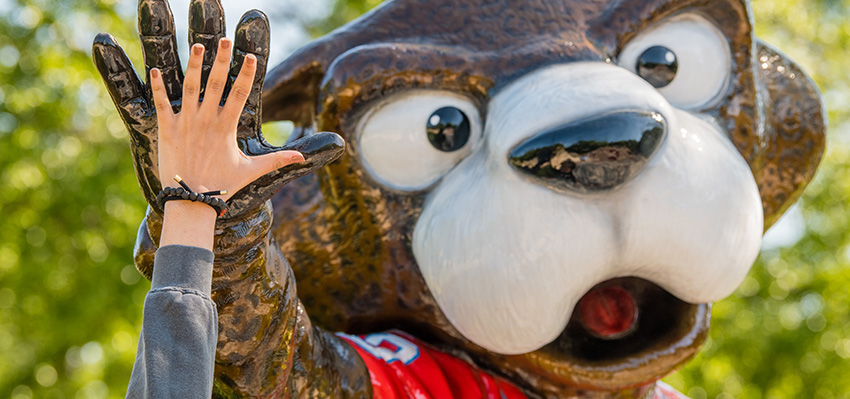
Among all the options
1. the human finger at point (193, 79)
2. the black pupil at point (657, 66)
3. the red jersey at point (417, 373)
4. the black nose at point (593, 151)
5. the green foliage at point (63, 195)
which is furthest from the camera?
the green foliage at point (63, 195)

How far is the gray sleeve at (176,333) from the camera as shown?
101cm

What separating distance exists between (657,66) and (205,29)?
3.22 ft

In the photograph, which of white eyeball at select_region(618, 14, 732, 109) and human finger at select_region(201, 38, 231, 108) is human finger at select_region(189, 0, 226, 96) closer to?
human finger at select_region(201, 38, 231, 108)

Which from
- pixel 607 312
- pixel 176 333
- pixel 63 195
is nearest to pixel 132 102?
pixel 176 333

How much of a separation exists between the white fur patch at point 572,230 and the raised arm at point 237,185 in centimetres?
34

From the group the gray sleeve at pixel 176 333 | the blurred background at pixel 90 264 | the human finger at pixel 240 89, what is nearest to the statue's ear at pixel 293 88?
the human finger at pixel 240 89

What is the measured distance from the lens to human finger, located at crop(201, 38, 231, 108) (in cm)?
113

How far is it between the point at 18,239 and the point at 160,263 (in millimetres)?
4422

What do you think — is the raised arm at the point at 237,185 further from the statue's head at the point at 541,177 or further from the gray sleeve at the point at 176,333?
the statue's head at the point at 541,177

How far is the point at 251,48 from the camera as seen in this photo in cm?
121

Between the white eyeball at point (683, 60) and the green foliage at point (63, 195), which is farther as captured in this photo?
the green foliage at point (63, 195)

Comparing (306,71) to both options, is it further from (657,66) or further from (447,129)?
(657,66)

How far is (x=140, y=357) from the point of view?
105cm

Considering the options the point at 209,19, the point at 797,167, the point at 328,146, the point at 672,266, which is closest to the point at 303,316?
the point at 328,146
